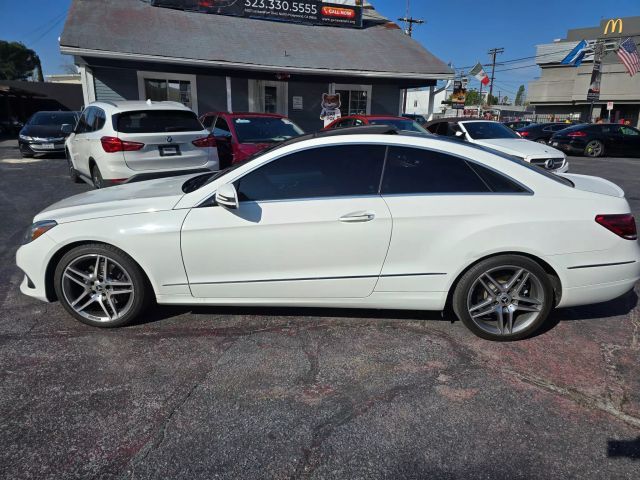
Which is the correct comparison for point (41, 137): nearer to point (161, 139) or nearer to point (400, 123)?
point (161, 139)

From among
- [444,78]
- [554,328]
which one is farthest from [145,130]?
[444,78]

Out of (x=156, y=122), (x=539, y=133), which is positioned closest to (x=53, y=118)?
(x=156, y=122)

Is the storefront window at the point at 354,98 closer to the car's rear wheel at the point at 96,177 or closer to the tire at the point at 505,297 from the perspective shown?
the car's rear wheel at the point at 96,177

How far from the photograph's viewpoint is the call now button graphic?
56.5 ft

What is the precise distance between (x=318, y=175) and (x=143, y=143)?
4288mm

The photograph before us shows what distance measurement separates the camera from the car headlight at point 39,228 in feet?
11.1

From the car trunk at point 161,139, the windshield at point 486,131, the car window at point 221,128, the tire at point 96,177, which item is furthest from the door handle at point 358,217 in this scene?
the windshield at point 486,131

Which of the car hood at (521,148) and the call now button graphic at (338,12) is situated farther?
the call now button graphic at (338,12)

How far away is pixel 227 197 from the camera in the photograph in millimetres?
3098

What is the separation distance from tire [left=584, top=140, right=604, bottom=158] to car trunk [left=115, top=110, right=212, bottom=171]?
672 inches

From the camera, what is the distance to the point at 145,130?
673 centimetres

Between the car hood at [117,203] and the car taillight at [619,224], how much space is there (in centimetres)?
307

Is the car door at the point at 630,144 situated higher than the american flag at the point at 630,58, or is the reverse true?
the american flag at the point at 630,58

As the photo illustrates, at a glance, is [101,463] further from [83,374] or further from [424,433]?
[424,433]
